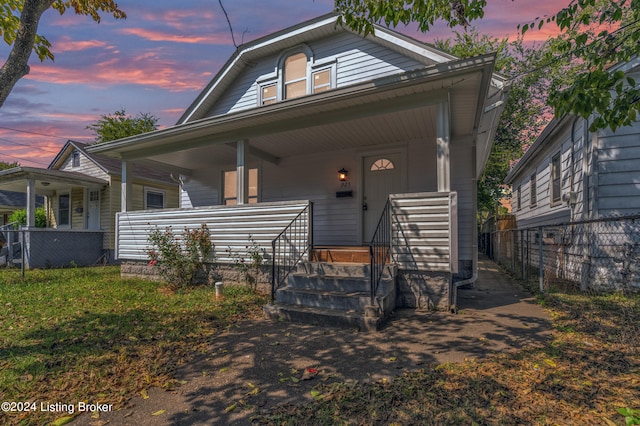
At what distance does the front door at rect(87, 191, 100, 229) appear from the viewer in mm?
13852

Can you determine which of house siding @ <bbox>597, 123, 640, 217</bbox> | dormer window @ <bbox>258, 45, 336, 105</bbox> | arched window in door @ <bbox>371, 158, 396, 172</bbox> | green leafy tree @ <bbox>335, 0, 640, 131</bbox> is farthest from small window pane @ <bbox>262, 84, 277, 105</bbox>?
house siding @ <bbox>597, 123, 640, 217</bbox>

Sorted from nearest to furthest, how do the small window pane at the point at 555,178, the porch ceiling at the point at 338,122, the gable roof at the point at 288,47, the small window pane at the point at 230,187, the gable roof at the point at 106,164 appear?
the porch ceiling at the point at 338,122, the gable roof at the point at 288,47, the small window pane at the point at 555,178, the small window pane at the point at 230,187, the gable roof at the point at 106,164

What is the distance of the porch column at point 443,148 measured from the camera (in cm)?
507

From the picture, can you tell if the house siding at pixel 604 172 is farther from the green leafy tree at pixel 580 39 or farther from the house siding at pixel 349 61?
the house siding at pixel 349 61

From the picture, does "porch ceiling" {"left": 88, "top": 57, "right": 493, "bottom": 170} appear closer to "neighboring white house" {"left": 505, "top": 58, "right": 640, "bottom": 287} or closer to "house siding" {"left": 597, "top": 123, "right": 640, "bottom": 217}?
"neighboring white house" {"left": 505, "top": 58, "right": 640, "bottom": 287}

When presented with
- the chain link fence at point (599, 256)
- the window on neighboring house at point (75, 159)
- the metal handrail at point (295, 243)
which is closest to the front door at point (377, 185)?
the metal handrail at point (295, 243)

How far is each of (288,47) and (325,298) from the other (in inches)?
301

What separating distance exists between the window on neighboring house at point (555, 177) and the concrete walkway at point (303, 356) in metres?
5.16

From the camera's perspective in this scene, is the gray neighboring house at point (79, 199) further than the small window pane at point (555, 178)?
Yes

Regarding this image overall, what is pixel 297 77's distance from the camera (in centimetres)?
927

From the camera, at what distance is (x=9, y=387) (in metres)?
2.90

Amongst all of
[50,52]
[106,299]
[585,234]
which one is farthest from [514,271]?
[50,52]

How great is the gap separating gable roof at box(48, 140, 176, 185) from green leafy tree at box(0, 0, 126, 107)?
818 centimetres

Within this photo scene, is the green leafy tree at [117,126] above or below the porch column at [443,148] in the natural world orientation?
above
